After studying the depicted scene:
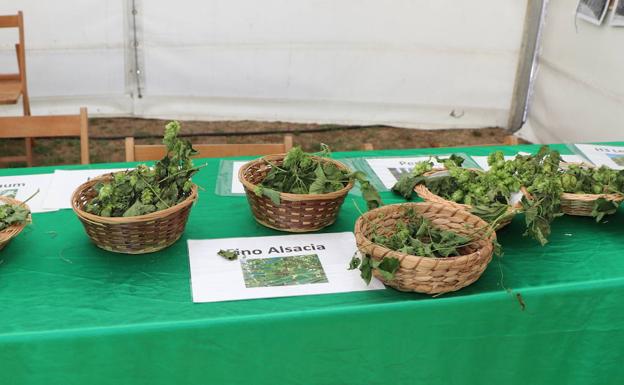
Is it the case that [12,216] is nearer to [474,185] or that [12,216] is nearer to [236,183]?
[236,183]

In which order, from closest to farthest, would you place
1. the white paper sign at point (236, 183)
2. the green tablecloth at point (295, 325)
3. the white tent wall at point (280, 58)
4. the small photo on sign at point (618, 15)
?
the green tablecloth at point (295, 325) → the white paper sign at point (236, 183) → the small photo on sign at point (618, 15) → the white tent wall at point (280, 58)

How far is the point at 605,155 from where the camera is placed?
2.60 m

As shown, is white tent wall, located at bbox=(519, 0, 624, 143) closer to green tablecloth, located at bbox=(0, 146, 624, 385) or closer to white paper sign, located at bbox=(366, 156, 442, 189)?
white paper sign, located at bbox=(366, 156, 442, 189)

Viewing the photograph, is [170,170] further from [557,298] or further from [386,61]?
[386,61]

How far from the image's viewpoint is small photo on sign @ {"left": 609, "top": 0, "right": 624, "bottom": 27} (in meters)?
3.58

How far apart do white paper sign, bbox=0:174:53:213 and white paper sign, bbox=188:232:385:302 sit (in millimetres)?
555

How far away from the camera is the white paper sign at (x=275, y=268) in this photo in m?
1.53

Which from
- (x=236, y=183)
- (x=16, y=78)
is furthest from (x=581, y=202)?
(x=16, y=78)

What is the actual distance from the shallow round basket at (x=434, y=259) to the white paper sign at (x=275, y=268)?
12cm

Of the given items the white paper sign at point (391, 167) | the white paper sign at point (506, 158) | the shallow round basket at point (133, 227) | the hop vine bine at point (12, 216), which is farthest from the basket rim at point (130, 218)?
the white paper sign at point (506, 158)

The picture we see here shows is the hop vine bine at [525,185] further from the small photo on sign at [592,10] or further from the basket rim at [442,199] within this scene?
the small photo on sign at [592,10]

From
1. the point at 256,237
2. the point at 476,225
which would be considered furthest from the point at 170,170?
the point at 476,225

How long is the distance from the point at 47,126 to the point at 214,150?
661mm

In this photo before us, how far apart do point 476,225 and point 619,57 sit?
2.58m
